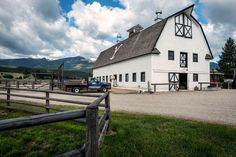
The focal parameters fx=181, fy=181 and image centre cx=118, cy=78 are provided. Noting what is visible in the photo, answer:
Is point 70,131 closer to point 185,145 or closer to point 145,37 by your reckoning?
point 185,145

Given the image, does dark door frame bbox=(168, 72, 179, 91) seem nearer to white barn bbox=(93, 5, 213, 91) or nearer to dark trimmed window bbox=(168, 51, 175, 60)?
white barn bbox=(93, 5, 213, 91)

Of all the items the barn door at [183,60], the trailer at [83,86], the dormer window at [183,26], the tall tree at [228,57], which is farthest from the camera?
the tall tree at [228,57]

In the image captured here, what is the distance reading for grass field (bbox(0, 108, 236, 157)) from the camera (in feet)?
13.1

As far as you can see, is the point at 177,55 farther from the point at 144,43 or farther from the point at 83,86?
the point at 83,86

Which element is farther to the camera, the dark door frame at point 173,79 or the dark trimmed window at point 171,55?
the dark trimmed window at point 171,55

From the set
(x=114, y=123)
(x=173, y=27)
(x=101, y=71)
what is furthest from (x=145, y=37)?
(x=114, y=123)

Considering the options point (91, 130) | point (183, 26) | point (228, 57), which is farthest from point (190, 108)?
point (228, 57)

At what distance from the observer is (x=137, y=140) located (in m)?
4.56

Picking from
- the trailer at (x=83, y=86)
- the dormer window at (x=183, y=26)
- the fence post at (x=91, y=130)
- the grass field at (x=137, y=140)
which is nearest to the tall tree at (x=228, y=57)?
the dormer window at (x=183, y=26)

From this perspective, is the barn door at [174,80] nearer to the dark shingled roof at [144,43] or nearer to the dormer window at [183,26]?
the dark shingled roof at [144,43]

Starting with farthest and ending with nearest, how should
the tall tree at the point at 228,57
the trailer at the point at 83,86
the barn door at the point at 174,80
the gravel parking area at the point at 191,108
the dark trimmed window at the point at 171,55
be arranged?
the tall tree at the point at 228,57 → the dark trimmed window at the point at 171,55 → the barn door at the point at 174,80 → the trailer at the point at 83,86 → the gravel parking area at the point at 191,108

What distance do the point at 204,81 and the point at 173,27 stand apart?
9009 mm

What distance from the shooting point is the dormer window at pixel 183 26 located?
78.5ft

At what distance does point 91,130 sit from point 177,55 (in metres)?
23.5
